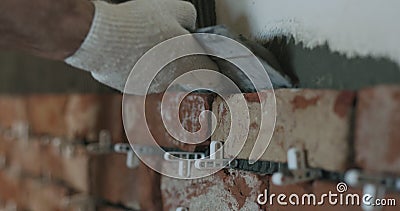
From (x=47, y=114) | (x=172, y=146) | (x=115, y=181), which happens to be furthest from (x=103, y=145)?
(x=47, y=114)

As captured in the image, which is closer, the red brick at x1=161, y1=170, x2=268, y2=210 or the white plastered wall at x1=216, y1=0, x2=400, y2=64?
the white plastered wall at x1=216, y1=0, x2=400, y2=64

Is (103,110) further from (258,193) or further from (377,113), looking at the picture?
(377,113)

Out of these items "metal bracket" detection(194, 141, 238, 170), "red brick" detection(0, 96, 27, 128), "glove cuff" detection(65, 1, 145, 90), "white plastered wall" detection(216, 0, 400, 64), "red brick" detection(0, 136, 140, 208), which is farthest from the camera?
"red brick" detection(0, 96, 27, 128)

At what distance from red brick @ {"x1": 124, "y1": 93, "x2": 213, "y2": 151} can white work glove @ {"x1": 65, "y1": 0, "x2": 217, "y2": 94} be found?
0.27 feet

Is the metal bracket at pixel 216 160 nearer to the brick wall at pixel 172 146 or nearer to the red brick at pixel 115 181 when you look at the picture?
the brick wall at pixel 172 146

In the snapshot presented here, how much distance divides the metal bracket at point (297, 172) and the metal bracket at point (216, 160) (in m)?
0.19

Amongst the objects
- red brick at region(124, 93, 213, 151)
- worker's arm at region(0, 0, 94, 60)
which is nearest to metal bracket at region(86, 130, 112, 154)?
red brick at region(124, 93, 213, 151)

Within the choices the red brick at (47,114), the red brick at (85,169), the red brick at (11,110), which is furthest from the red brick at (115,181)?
the red brick at (11,110)

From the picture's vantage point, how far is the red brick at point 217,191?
3.16ft

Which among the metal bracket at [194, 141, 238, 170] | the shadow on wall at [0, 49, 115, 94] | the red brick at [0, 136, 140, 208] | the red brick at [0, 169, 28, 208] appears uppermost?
the shadow on wall at [0, 49, 115, 94]

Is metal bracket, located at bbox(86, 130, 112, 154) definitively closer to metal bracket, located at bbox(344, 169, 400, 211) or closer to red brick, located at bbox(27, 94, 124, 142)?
red brick, located at bbox(27, 94, 124, 142)

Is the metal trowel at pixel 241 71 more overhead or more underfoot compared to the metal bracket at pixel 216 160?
more overhead

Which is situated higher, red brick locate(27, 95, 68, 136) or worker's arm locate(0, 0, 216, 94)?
worker's arm locate(0, 0, 216, 94)

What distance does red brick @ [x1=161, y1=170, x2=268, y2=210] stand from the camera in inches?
37.9
